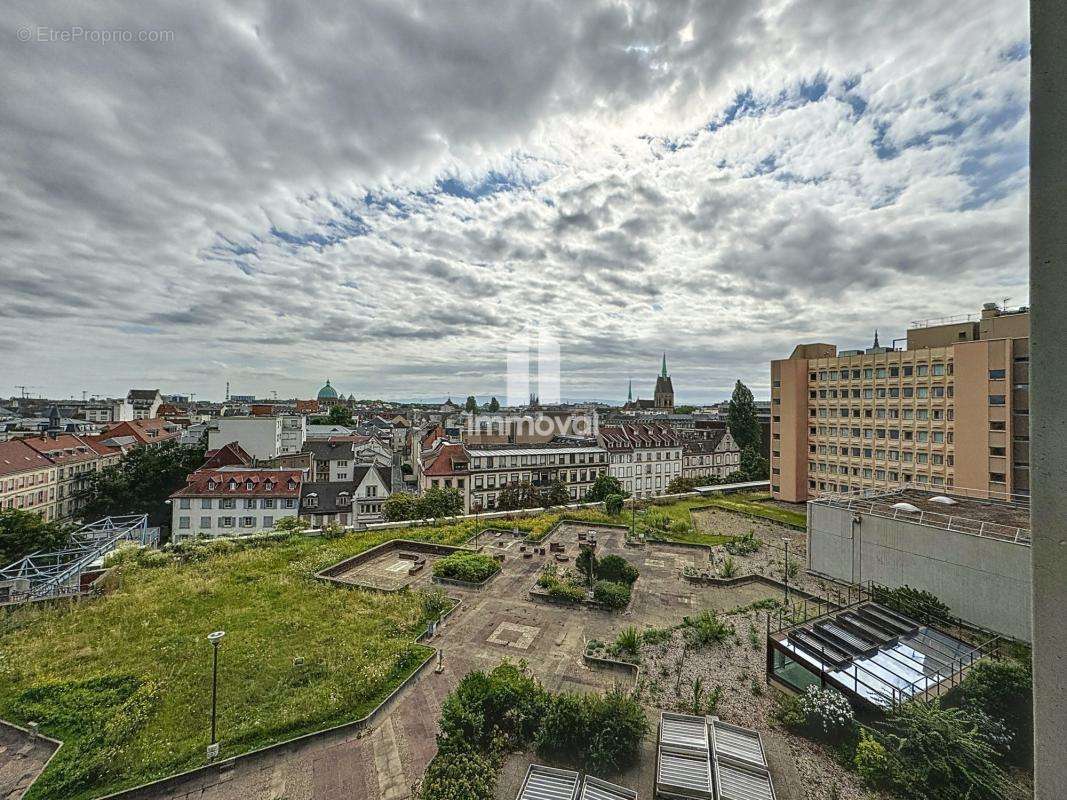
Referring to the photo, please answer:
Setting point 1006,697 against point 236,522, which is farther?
point 236,522

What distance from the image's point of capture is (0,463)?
42688mm

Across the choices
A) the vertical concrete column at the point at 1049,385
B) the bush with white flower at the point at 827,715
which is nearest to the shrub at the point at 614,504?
the bush with white flower at the point at 827,715

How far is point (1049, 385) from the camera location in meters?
3.17

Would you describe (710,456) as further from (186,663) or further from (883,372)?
(186,663)

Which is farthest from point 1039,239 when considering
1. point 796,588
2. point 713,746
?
point 796,588

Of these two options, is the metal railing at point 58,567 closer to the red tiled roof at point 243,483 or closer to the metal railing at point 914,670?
the red tiled roof at point 243,483

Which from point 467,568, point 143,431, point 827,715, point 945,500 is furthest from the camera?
point 143,431

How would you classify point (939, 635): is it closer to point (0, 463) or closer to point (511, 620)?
point (511, 620)

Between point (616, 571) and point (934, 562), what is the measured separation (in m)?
13.3

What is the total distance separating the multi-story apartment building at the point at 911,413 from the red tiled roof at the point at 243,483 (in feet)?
153

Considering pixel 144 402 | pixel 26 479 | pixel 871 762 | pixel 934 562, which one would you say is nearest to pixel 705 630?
pixel 871 762

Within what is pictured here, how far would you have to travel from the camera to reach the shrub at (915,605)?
1721 centimetres

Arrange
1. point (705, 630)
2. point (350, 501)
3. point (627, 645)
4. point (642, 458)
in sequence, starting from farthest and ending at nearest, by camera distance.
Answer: point (642, 458), point (350, 501), point (705, 630), point (627, 645)

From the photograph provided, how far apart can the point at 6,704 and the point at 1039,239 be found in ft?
79.0
